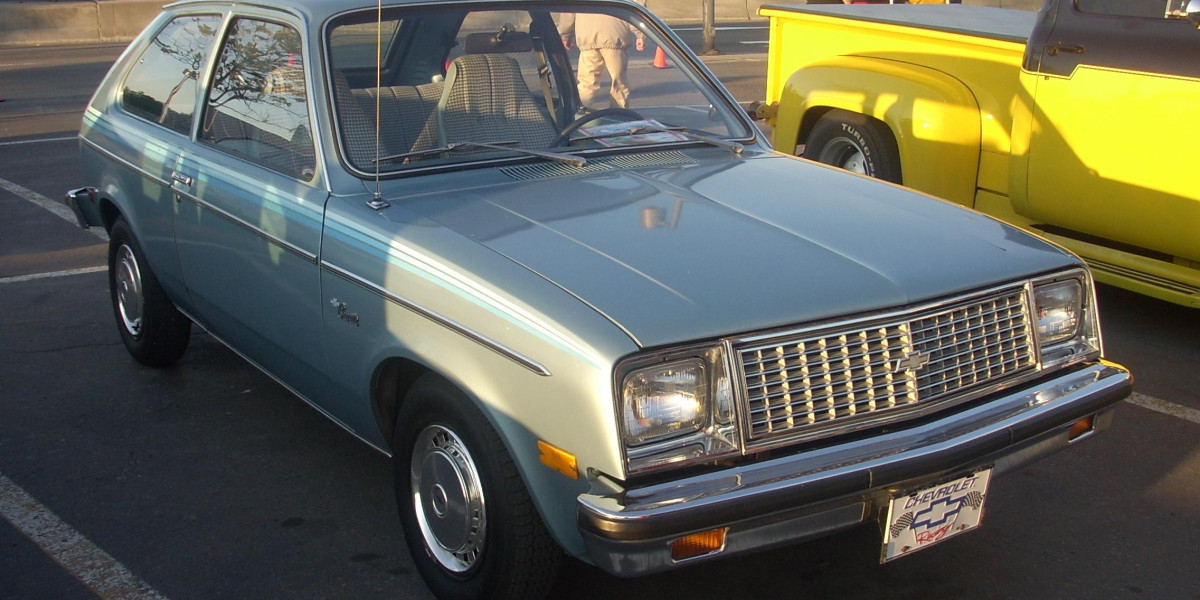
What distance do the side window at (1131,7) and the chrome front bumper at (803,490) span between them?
2923mm

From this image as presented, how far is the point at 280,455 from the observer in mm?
4527

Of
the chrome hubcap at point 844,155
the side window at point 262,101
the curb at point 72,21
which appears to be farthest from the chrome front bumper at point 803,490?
the curb at point 72,21

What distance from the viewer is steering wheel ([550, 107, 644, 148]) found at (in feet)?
13.9

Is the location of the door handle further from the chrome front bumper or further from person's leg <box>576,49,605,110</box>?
the chrome front bumper

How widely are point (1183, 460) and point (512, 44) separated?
291cm

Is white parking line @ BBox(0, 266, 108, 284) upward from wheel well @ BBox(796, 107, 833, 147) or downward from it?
downward

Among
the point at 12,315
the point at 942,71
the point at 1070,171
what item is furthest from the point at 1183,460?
the point at 12,315

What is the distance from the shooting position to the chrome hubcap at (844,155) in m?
7.01

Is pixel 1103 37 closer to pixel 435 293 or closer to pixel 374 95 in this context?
pixel 374 95

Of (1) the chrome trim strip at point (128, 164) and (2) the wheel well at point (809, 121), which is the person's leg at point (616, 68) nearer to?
(1) the chrome trim strip at point (128, 164)

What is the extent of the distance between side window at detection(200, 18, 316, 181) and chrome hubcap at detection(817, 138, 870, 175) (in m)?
3.79

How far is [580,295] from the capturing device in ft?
9.51

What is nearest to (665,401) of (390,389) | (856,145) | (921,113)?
(390,389)

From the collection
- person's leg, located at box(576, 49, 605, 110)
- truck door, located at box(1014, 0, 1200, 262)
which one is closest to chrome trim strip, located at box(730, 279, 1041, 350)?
person's leg, located at box(576, 49, 605, 110)
